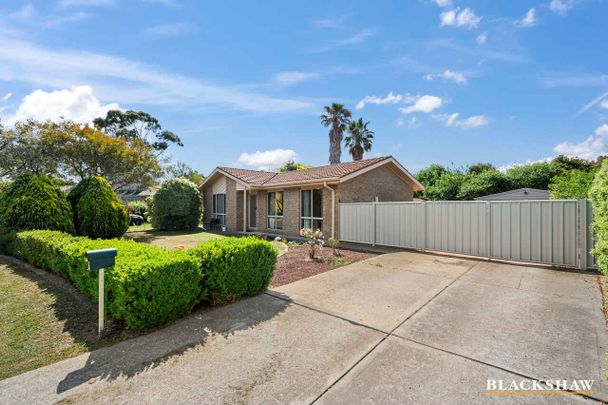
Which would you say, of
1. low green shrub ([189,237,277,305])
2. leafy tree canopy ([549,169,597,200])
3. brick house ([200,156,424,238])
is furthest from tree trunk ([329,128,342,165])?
low green shrub ([189,237,277,305])

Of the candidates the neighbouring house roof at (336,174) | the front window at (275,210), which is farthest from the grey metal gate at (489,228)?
the front window at (275,210)

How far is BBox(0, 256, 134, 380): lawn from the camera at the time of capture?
3.38 meters

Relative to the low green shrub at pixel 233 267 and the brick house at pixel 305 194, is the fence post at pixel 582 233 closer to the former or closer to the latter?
the brick house at pixel 305 194

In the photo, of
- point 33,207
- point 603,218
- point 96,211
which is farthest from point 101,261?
point 96,211

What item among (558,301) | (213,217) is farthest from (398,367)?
(213,217)

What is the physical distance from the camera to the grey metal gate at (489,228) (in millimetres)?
7133

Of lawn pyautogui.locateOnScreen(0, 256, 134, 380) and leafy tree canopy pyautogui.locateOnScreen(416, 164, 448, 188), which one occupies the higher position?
leafy tree canopy pyautogui.locateOnScreen(416, 164, 448, 188)

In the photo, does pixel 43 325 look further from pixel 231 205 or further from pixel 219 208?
pixel 219 208

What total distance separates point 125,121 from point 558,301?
46.7 meters

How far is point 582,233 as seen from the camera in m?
6.98

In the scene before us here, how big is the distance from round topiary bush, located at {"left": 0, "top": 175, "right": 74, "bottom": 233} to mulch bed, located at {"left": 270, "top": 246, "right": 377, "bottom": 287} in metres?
7.82

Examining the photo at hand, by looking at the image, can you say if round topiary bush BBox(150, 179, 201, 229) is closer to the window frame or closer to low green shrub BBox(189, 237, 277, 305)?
A: the window frame

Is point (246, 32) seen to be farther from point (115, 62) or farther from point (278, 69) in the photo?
point (115, 62)

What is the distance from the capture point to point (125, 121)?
3872 cm
